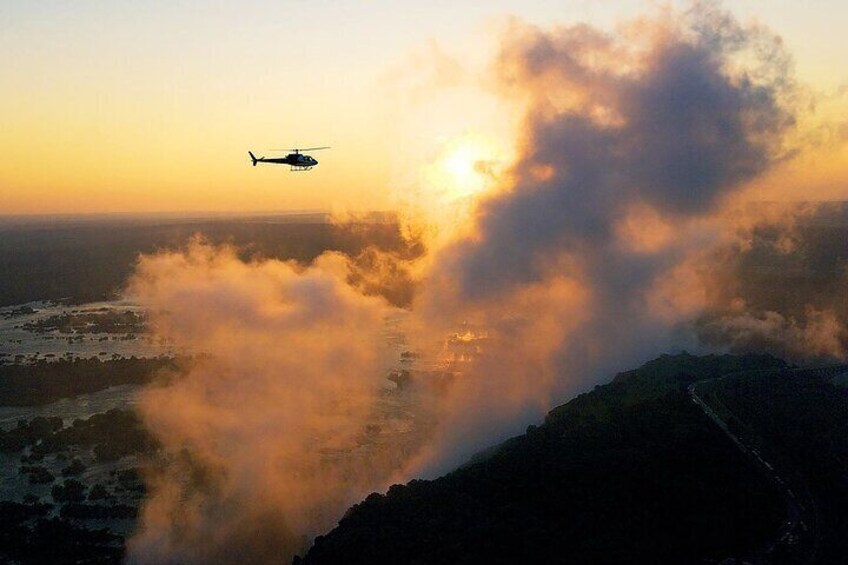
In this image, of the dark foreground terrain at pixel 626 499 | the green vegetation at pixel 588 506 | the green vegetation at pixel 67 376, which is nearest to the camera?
the green vegetation at pixel 588 506

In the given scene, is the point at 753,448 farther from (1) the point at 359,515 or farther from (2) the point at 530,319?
(2) the point at 530,319

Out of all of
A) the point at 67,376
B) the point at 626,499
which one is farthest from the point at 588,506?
the point at 67,376

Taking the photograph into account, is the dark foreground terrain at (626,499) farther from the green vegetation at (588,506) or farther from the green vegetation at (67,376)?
the green vegetation at (67,376)

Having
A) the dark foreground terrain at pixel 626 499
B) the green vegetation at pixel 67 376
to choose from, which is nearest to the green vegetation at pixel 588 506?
the dark foreground terrain at pixel 626 499

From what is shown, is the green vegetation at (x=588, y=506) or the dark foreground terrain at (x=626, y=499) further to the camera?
the dark foreground terrain at (x=626, y=499)

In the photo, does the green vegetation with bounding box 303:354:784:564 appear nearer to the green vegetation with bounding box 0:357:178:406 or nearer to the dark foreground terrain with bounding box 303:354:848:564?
the dark foreground terrain with bounding box 303:354:848:564

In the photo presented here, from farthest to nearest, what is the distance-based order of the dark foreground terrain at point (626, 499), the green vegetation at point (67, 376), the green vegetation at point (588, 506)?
the green vegetation at point (67, 376) → the dark foreground terrain at point (626, 499) → the green vegetation at point (588, 506)

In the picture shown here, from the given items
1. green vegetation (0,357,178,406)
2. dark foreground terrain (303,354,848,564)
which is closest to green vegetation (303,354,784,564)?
dark foreground terrain (303,354,848,564)
